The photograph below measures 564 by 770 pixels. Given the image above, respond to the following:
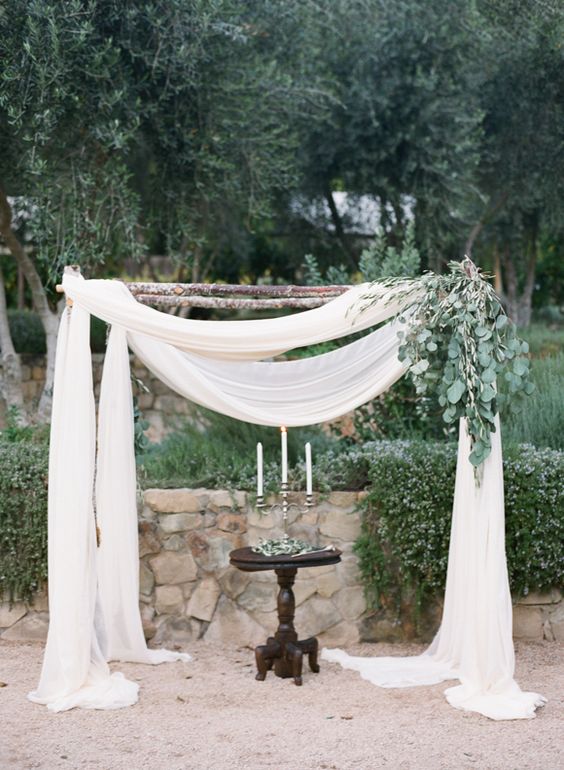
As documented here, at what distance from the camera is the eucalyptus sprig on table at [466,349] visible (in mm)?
4770

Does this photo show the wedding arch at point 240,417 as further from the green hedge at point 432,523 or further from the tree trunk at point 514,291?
the tree trunk at point 514,291

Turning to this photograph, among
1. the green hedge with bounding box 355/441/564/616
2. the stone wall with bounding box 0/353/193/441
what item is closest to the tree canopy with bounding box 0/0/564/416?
the stone wall with bounding box 0/353/193/441

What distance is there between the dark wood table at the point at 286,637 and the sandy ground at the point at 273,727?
0.26 feet

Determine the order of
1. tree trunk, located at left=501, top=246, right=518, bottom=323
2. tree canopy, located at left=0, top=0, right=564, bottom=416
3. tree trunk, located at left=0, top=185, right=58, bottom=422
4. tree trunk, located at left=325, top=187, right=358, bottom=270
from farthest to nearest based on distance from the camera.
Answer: tree trunk, located at left=501, top=246, right=518, bottom=323
tree trunk, located at left=325, top=187, right=358, bottom=270
tree trunk, located at left=0, top=185, right=58, bottom=422
tree canopy, located at left=0, top=0, right=564, bottom=416

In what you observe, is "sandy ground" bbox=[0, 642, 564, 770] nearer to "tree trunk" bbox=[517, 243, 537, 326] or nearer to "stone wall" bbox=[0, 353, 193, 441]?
"stone wall" bbox=[0, 353, 193, 441]

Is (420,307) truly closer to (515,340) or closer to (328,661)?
(515,340)

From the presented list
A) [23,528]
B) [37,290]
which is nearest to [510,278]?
[37,290]

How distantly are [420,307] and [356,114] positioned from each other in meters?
6.90

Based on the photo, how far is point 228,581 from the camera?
19.5 feet

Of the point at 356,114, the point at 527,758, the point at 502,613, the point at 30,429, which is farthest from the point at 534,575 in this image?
the point at 356,114

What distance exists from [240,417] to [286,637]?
123cm

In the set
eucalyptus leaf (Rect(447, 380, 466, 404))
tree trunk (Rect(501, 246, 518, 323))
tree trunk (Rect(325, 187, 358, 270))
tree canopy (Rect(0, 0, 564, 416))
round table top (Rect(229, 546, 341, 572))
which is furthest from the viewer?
tree trunk (Rect(501, 246, 518, 323))

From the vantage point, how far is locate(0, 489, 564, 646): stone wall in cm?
588

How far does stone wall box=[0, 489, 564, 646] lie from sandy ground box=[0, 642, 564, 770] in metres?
0.44
